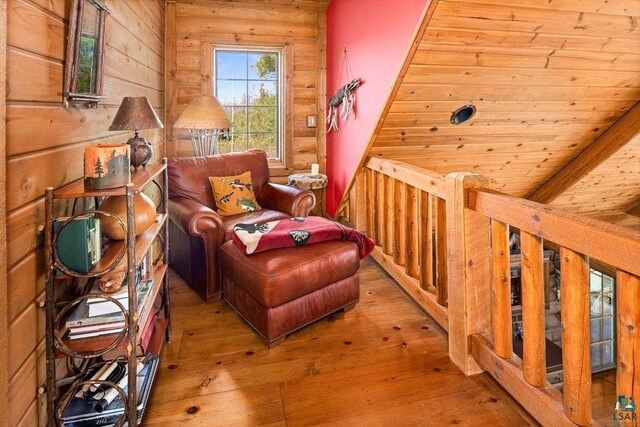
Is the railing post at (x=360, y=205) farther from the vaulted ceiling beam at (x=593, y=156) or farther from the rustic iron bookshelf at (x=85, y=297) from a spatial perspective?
the rustic iron bookshelf at (x=85, y=297)

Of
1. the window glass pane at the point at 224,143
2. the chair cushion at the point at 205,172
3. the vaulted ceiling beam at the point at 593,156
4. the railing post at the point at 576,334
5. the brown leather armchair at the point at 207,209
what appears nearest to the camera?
the railing post at the point at 576,334

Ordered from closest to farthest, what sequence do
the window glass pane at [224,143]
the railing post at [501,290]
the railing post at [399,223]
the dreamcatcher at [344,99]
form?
the railing post at [501,290], the railing post at [399,223], the dreamcatcher at [344,99], the window glass pane at [224,143]

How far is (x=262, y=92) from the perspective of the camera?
4.50 m

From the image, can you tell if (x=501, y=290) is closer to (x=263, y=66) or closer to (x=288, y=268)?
(x=288, y=268)

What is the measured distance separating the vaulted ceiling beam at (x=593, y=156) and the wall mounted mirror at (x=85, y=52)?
3.70m

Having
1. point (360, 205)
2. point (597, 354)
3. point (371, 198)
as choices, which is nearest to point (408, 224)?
point (371, 198)

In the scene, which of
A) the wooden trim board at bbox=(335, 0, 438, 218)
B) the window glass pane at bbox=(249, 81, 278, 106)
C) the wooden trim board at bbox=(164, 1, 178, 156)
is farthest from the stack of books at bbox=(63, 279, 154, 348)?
the window glass pane at bbox=(249, 81, 278, 106)

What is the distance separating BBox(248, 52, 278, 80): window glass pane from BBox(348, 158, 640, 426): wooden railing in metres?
2.18

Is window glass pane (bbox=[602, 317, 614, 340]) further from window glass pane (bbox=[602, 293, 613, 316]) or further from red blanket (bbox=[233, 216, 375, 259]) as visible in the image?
red blanket (bbox=[233, 216, 375, 259])

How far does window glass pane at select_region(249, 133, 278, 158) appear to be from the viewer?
4547 mm

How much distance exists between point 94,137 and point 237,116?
102 inches

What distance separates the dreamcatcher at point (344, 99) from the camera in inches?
139

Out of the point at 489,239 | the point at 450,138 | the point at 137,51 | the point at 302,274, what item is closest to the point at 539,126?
the point at 450,138

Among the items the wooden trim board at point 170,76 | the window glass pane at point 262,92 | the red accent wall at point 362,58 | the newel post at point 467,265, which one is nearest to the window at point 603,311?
the red accent wall at point 362,58
